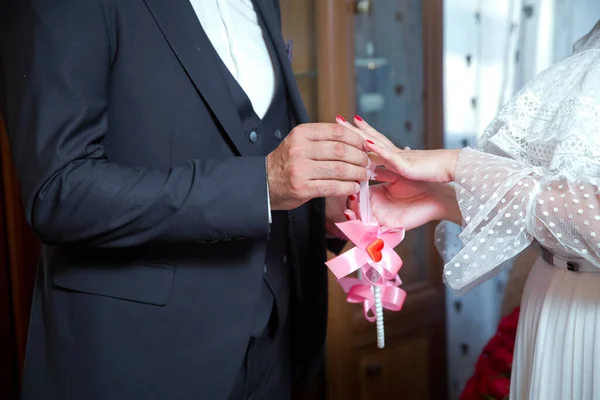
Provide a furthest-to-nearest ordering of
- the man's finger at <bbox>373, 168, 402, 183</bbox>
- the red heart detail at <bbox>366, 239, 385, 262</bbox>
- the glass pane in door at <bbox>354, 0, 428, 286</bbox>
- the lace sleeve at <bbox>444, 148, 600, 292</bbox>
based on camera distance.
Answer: the glass pane in door at <bbox>354, 0, 428, 286</bbox> < the man's finger at <bbox>373, 168, 402, 183</bbox> < the red heart detail at <bbox>366, 239, 385, 262</bbox> < the lace sleeve at <bbox>444, 148, 600, 292</bbox>

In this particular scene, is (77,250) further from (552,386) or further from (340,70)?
(340,70)

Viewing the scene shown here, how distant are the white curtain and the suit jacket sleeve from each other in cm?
112

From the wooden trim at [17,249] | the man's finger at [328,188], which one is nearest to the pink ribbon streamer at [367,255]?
the man's finger at [328,188]

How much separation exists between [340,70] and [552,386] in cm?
108

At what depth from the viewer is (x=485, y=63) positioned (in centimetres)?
192

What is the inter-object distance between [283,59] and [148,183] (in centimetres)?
43

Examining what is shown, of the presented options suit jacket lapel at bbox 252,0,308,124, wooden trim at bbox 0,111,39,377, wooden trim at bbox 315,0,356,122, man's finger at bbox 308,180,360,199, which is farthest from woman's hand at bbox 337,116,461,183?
wooden trim at bbox 0,111,39,377

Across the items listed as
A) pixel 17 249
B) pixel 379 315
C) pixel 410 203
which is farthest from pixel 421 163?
pixel 17 249

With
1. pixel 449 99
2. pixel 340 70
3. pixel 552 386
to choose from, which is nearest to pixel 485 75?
pixel 449 99

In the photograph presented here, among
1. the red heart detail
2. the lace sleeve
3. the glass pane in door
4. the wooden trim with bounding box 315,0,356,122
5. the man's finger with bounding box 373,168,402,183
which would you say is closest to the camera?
the lace sleeve

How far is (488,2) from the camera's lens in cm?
189

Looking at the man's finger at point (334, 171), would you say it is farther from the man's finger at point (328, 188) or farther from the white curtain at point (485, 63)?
the white curtain at point (485, 63)

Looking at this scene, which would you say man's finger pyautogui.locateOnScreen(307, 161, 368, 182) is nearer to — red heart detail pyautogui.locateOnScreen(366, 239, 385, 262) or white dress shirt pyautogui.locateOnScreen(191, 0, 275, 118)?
red heart detail pyautogui.locateOnScreen(366, 239, 385, 262)

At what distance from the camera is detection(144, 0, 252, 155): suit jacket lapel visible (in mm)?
976
